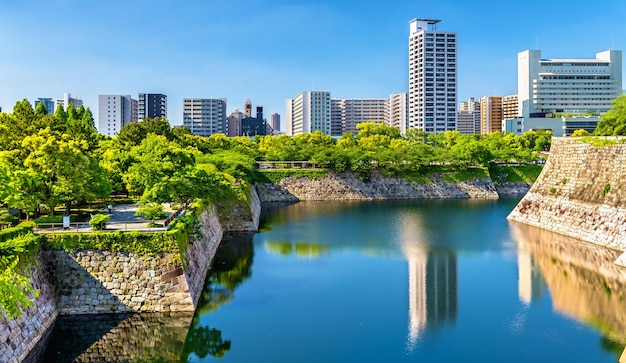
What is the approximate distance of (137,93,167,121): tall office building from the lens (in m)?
127

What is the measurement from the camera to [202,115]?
127 m

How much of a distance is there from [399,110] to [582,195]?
95762 mm

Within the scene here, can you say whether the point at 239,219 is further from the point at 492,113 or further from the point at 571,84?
the point at 492,113

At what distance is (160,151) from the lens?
87.1 feet

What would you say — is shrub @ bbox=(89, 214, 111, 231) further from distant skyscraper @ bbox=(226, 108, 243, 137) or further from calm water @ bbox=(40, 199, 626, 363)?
distant skyscraper @ bbox=(226, 108, 243, 137)

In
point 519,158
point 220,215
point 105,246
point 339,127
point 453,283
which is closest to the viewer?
point 105,246

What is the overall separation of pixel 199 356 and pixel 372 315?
565 cm

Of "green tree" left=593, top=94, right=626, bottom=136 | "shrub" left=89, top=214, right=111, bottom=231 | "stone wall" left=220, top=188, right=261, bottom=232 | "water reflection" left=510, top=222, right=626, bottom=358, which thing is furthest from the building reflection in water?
"green tree" left=593, top=94, right=626, bottom=136

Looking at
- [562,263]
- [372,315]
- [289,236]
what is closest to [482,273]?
[562,263]

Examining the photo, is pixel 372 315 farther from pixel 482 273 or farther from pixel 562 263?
pixel 562 263

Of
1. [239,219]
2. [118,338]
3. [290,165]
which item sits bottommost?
[118,338]

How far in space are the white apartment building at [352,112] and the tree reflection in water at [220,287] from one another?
4273 inches

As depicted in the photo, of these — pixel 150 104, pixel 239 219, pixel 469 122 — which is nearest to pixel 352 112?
pixel 469 122

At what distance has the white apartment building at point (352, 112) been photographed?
139125 millimetres
